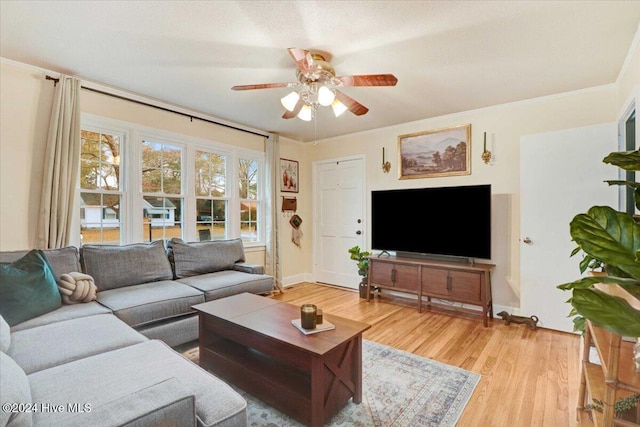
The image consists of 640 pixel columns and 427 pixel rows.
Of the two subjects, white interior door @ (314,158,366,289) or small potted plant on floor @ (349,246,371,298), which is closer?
small potted plant on floor @ (349,246,371,298)

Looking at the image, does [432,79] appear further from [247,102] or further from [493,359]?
[493,359]

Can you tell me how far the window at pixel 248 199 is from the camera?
441cm

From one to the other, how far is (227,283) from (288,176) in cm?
237

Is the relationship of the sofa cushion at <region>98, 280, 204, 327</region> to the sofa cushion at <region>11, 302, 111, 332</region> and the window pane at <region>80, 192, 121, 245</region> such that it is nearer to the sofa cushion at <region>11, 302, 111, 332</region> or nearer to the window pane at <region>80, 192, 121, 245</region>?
the sofa cushion at <region>11, 302, 111, 332</region>

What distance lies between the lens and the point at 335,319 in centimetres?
202

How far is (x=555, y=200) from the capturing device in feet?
9.95

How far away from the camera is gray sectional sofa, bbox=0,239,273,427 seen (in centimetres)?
94

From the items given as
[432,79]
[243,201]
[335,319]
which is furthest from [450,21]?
[243,201]

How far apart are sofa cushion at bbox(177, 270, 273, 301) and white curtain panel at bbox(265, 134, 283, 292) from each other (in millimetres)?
1000

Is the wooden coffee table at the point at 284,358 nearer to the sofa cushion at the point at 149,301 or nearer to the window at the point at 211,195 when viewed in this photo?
the sofa cushion at the point at 149,301

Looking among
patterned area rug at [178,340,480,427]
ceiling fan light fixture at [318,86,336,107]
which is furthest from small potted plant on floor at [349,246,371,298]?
ceiling fan light fixture at [318,86,336,107]

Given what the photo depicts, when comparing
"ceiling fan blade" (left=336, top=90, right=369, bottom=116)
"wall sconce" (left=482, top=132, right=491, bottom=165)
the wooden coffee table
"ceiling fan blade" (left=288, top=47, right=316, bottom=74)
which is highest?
"ceiling fan blade" (left=288, top=47, right=316, bottom=74)

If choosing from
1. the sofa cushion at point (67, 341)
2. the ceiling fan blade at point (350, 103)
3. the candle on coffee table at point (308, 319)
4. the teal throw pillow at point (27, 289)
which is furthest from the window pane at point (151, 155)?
the candle on coffee table at point (308, 319)

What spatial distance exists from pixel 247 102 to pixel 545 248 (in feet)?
11.5
